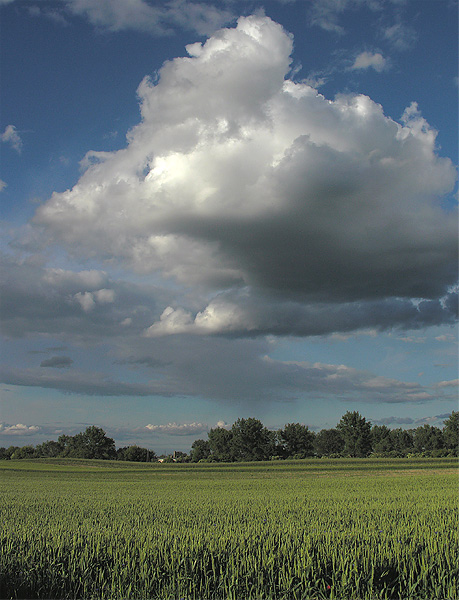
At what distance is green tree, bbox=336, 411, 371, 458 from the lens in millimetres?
174750

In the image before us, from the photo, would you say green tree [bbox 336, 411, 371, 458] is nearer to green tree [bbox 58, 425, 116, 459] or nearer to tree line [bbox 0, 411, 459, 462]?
tree line [bbox 0, 411, 459, 462]

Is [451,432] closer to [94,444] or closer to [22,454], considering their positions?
[94,444]

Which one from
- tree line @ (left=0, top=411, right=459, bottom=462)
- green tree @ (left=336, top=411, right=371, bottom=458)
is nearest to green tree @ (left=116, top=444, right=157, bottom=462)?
tree line @ (left=0, top=411, right=459, bottom=462)

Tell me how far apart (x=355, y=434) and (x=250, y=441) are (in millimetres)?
44533

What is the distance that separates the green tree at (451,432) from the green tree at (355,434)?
1245 inches

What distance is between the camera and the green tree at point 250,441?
167375 millimetres

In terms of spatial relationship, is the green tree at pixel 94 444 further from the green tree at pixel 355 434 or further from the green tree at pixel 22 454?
the green tree at pixel 355 434

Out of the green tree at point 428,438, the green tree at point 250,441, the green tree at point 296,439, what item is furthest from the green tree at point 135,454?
the green tree at point 428,438

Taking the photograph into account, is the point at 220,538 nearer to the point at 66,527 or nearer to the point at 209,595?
the point at 209,595

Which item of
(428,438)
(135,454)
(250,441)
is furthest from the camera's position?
(428,438)

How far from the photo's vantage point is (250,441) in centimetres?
17050

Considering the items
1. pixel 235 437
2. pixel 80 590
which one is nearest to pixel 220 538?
pixel 80 590

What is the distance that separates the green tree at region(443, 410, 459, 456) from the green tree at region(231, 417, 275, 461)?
7205cm

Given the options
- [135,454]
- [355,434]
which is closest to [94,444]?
[135,454]
